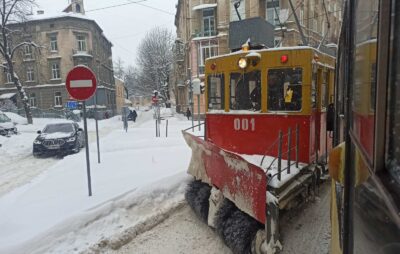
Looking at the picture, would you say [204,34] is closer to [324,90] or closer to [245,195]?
[324,90]

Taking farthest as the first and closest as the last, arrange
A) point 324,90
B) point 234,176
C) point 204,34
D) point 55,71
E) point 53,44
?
point 55,71 < point 53,44 < point 204,34 < point 324,90 < point 234,176

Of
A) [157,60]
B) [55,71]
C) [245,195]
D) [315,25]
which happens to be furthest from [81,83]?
[157,60]

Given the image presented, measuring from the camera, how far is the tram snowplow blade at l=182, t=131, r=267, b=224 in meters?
4.18

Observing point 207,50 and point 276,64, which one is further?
point 207,50

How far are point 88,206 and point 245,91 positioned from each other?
3.38 meters

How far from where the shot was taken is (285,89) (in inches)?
228

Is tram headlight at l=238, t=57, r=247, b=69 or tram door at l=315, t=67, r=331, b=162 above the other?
tram headlight at l=238, t=57, r=247, b=69

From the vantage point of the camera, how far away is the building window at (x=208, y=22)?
110 ft

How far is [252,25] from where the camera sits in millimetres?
6758

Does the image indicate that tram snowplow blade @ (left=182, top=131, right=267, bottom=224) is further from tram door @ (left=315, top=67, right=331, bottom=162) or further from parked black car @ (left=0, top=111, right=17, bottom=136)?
parked black car @ (left=0, top=111, right=17, bottom=136)

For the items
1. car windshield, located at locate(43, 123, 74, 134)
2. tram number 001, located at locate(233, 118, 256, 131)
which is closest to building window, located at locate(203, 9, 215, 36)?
car windshield, located at locate(43, 123, 74, 134)

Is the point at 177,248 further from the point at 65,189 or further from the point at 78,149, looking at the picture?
the point at 78,149

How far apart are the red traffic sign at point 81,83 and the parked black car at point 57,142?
27.2ft

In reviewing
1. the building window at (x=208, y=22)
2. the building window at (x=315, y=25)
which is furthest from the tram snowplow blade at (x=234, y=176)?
the building window at (x=315, y=25)
